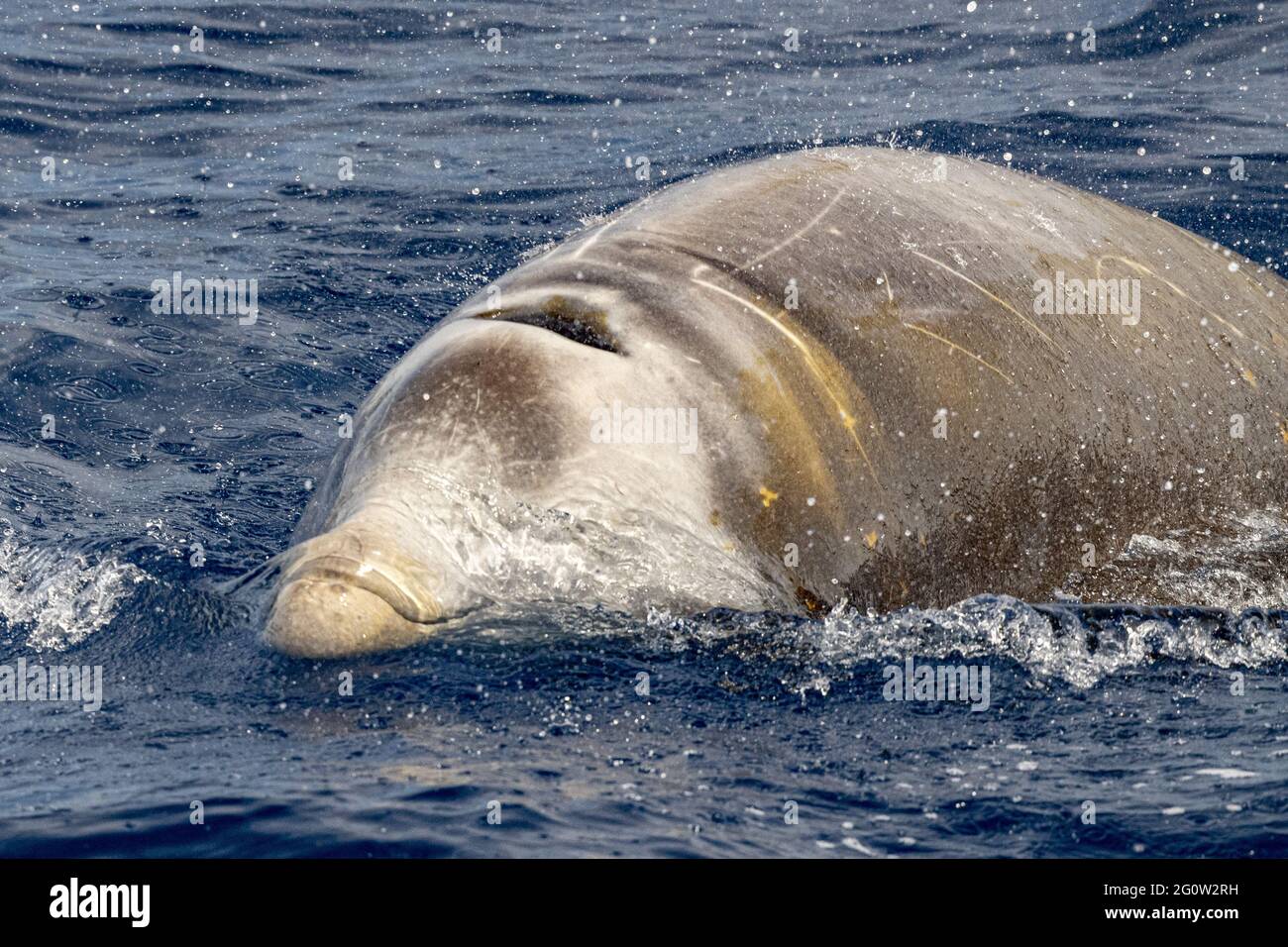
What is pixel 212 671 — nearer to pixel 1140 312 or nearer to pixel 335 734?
pixel 335 734

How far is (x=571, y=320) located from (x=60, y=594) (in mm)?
2119

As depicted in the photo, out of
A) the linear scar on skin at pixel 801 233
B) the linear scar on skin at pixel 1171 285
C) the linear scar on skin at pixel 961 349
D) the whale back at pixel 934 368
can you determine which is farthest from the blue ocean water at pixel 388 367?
the linear scar on skin at pixel 801 233

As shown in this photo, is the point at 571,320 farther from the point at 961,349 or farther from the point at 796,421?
the point at 961,349

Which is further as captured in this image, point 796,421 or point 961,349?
point 961,349

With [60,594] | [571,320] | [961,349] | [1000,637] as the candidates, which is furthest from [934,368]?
[60,594]

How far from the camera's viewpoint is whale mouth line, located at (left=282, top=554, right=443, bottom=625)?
458 cm

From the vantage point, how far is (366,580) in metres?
4.59

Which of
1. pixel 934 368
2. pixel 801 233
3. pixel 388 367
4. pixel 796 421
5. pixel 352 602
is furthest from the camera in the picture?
pixel 388 367

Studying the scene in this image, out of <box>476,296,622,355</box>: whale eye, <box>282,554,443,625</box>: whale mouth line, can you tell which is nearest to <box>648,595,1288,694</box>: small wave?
<box>282,554,443,625</box>: whale mouth line

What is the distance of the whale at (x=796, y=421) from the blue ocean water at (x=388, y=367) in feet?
0.60

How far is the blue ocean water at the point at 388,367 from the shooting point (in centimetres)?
413

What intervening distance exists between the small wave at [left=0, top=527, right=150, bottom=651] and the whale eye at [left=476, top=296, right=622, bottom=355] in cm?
171

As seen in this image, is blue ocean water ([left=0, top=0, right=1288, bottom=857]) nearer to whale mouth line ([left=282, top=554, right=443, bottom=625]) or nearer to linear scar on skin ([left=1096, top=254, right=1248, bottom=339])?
whale mouth line ([left=282, top=554, right=443, bottom=625])

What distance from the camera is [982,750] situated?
451 centimetres
